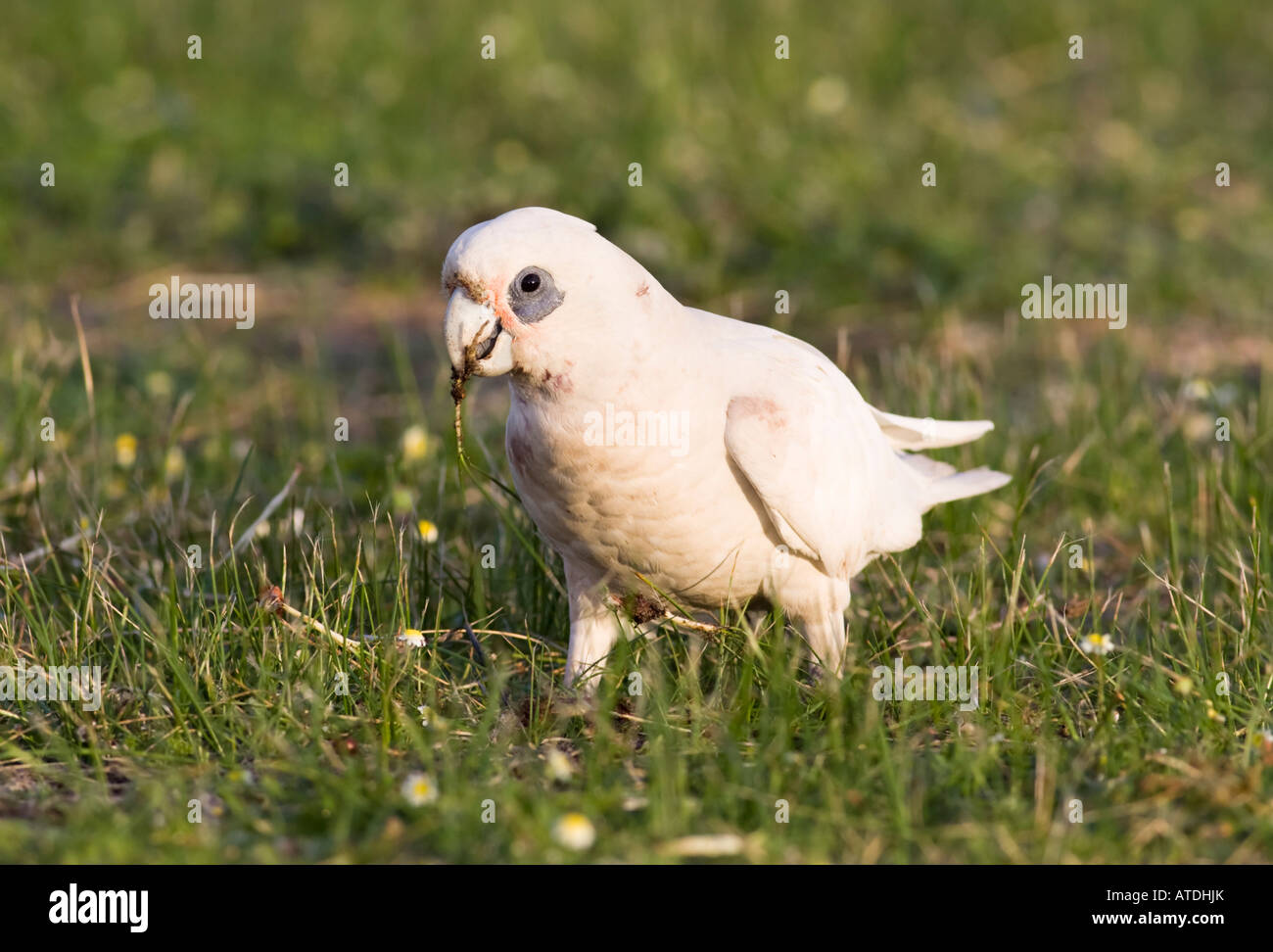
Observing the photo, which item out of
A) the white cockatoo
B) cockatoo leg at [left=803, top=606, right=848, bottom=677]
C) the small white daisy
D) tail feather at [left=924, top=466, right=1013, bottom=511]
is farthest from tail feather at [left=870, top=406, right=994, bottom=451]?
the small white daisy

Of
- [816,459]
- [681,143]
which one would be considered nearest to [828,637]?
[816,459]

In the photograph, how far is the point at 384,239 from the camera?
26.1 ft

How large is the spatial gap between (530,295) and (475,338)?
6.1 inches

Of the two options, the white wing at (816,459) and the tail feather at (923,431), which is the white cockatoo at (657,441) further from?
the tail feather at (923,431)

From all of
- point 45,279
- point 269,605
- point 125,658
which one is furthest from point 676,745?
point 45,279

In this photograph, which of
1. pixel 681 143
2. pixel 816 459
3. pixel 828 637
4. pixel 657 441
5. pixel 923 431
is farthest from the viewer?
pixel 681 143

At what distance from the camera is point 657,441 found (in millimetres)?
3361

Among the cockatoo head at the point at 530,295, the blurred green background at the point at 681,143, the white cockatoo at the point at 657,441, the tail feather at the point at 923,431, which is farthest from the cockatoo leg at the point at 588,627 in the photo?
the blurred green background at the point at 681,143

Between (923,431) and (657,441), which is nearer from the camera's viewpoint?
(657,441)

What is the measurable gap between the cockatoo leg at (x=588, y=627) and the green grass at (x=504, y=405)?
10 centimetres

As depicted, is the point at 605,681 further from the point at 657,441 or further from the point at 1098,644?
the point at 1098,644

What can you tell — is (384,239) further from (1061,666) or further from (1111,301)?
(1061,666)

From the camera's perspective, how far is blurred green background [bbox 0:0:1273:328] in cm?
760

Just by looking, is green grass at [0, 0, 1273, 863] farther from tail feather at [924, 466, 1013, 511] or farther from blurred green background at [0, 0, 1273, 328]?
tail feather at [924, 466, 1013, 511]
